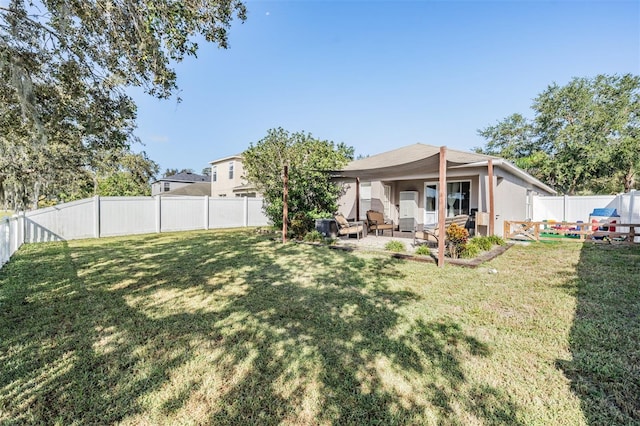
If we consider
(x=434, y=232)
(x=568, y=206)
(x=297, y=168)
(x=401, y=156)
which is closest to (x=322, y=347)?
(x=434, y=232)

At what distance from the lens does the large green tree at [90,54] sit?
4906mm

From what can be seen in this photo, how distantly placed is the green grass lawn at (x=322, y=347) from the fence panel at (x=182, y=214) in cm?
885

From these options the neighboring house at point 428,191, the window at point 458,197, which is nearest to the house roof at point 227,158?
the neighboring house at point 428,191

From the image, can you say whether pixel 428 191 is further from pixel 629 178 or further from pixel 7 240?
pixel 629 178

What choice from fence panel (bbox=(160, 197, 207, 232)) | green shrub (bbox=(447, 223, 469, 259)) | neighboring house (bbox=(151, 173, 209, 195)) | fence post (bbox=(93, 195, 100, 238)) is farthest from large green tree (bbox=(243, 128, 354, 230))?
neighboring house (bbox=(151, 173, 209, 195))

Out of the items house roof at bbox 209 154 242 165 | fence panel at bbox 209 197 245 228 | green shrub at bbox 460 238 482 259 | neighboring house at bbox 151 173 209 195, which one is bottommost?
green shrub at bbox 460 238 482 259

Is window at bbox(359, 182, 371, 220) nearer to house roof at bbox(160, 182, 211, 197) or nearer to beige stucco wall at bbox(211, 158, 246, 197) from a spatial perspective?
beige stucco wall at bbox(211, 158, 246, 197)

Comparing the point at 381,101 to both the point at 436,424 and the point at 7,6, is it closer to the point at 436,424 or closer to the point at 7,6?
the point at 7,6

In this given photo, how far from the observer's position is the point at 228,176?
26.3 meters

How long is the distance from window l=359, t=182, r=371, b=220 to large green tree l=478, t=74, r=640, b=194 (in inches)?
647

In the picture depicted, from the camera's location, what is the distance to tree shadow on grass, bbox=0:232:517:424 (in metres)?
2.19

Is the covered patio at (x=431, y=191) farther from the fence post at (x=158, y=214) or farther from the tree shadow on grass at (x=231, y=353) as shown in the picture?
the fence post at (x=158, y=214)

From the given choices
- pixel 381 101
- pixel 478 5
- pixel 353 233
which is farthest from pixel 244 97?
pixel 478 5

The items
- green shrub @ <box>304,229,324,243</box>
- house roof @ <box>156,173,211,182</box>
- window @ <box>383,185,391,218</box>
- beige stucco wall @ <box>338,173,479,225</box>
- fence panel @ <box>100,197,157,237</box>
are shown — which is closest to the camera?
green shrub @ <box>304,229,324,243</box>
